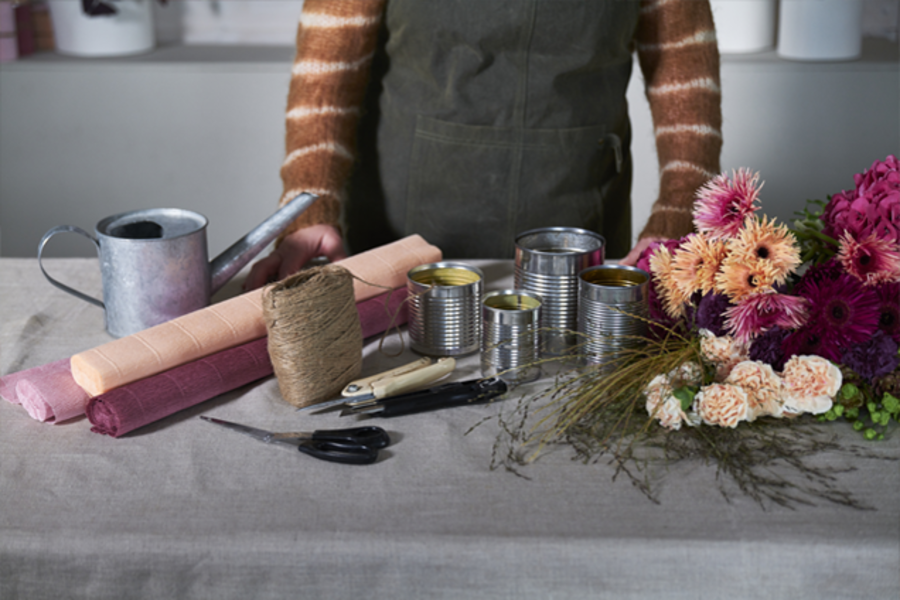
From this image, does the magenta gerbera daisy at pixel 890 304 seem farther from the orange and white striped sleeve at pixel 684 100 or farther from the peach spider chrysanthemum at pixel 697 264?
the orange and white striped sleeve at pixel 684 100

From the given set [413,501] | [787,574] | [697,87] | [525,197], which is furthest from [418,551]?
[697,87]

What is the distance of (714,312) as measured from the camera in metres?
0.72

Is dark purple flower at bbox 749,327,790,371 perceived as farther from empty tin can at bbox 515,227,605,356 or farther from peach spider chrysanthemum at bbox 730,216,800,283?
empty tin can at bbox 515,227,605,356

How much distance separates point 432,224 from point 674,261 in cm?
61

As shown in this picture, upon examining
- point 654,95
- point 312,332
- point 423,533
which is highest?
point 654,95

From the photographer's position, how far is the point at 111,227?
2.82 feet

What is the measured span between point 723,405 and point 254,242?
1.77 feet

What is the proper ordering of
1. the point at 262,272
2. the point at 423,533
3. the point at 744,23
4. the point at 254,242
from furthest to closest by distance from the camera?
the point at 744,23, the point at 262,272, the point at 254,242, the point at 423,533

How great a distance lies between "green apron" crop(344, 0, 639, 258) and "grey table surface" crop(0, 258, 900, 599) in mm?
687

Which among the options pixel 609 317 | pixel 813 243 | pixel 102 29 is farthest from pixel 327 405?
pixel 102 29

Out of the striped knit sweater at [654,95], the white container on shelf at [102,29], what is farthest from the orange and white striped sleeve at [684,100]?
the white container on shelf at [102,29]

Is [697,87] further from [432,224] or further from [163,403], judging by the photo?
[163,403]

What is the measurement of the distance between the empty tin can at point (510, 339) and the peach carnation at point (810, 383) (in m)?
0.22

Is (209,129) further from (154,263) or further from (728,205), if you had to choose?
(728,205)
